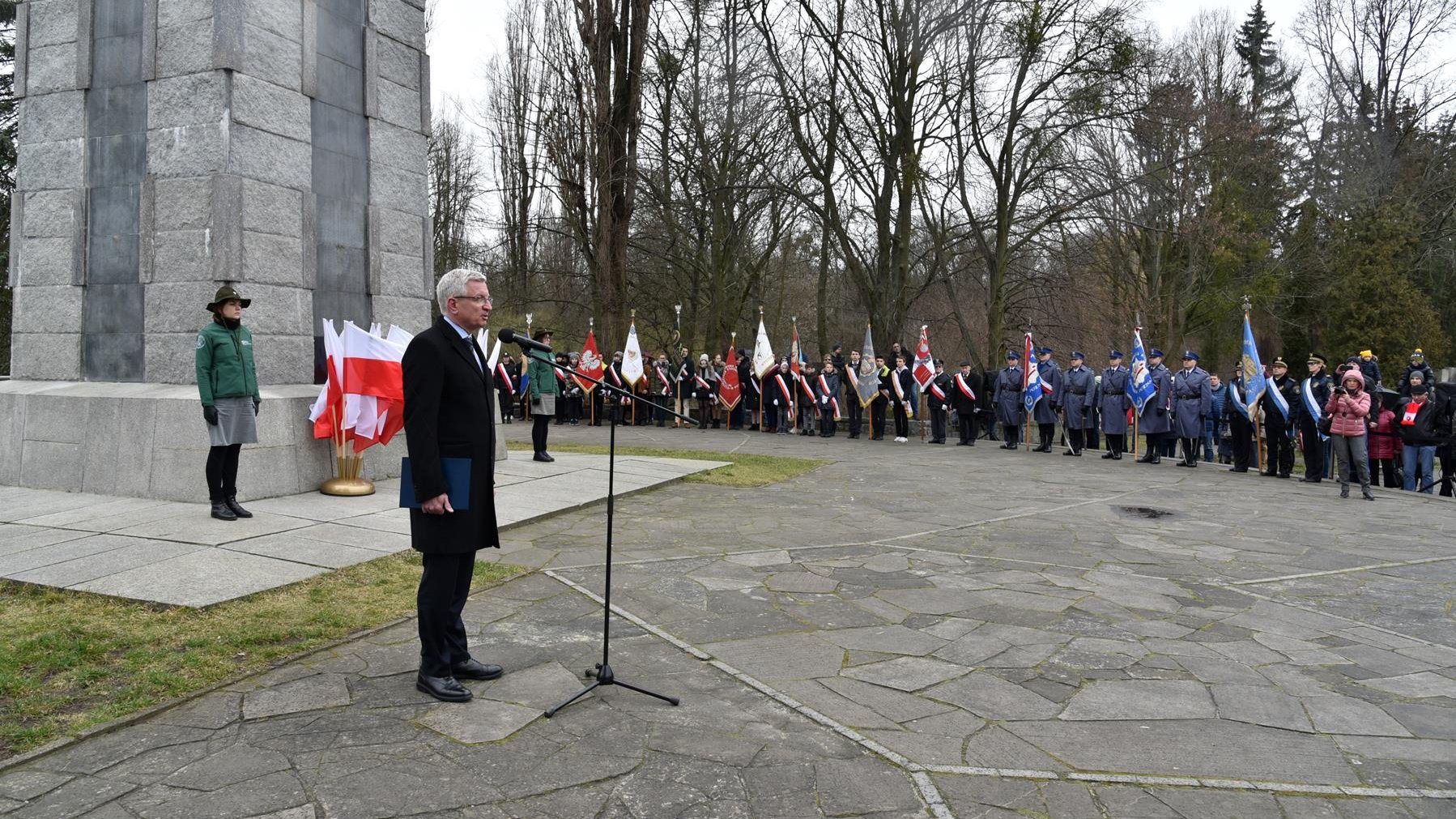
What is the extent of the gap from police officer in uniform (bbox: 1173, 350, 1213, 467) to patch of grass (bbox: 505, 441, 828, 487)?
21.3 ft

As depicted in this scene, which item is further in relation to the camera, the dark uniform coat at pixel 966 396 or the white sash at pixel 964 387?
the dark uniform coat at pixel 966 396

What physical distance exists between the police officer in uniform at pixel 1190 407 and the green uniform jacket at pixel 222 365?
14.6 meters

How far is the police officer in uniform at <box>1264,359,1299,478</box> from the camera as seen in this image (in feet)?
48.1

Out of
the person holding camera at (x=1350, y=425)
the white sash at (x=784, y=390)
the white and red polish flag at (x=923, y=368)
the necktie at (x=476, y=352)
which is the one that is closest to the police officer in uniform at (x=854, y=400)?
the white sash at (x=784, y=390)

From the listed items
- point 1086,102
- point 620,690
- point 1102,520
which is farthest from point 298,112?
point 1086,102

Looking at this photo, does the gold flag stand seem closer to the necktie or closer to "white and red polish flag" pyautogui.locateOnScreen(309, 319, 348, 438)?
"white and red polish flag" pyautogui.locateOnScreen(309, 319, 348, 438)

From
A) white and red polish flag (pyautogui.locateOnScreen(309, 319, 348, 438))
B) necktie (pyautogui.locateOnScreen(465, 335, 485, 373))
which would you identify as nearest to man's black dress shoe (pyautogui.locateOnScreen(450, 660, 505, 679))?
necktie (pyautogui.locateOnScreen(465, 335, 485, 373))

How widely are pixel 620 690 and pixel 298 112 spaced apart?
24.3 feet

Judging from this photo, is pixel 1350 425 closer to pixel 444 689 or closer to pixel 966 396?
pixel 966 396

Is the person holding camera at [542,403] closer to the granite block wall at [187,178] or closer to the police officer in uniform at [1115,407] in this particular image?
the granite block wall at [187,178]

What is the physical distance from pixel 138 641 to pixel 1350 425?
1369 centimetres

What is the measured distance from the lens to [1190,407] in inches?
638

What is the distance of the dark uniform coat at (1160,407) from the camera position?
16.3 metres

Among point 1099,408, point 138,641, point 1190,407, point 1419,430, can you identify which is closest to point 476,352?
point 138,641
